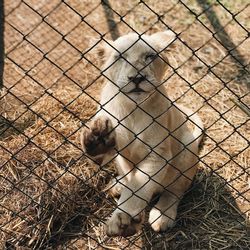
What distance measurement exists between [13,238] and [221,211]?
155cm

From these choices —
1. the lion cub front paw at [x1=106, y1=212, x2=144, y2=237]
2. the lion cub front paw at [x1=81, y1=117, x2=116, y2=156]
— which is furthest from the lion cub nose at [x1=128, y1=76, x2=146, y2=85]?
the lion cub front paw at [x1=106, y1=212, x2=144, y2=237]

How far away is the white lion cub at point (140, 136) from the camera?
11.2ft

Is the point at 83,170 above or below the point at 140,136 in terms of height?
below

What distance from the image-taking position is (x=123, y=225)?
340 cm

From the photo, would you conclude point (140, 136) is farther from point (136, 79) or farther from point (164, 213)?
point (164, 213)

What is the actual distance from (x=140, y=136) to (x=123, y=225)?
646 mm

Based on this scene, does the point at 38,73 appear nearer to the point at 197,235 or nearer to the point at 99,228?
the point at 99,228

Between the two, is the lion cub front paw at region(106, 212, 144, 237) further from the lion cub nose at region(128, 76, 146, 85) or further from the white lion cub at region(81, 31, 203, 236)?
the lion cub nose at region(128, 76, 146, 85)

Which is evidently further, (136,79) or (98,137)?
(136,79)

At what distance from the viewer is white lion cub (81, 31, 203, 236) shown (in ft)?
11.2

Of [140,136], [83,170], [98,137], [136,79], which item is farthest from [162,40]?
[83,170]

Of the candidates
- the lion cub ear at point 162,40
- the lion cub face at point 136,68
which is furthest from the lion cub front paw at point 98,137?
the lion cub ear at point 162,40

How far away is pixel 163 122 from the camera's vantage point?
3805 millimetres

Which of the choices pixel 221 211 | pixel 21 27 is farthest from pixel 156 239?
pixel 21 27
